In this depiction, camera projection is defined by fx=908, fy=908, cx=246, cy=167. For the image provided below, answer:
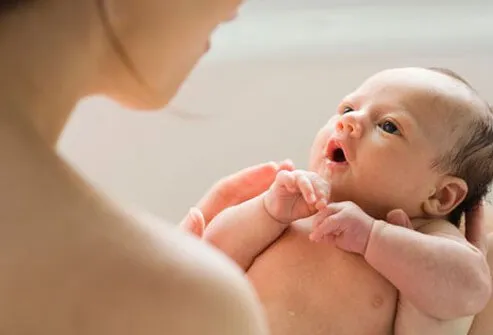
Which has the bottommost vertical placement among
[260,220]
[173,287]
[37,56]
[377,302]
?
[377,302]

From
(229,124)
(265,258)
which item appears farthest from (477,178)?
(229,124)

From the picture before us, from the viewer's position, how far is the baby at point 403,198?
3.16 feet

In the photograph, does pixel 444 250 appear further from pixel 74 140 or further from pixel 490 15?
pixel 490 15

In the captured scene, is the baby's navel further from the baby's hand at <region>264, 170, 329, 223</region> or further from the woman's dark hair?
the woman's dark hair

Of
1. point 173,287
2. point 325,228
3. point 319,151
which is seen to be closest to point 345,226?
point 325,228

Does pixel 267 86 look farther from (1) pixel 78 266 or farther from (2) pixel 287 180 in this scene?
(1) pixel 78 266

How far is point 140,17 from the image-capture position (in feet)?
1.71

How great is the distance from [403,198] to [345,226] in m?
0.09

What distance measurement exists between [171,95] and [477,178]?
550mm

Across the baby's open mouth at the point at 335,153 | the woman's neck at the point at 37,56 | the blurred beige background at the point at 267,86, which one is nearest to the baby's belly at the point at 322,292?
the baby's open mouth at the point at 335,153

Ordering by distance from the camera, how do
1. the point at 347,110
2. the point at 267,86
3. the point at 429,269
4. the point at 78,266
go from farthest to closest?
the point at 267,86
the point at 347,110
the point at 429,269
the point at 78,266

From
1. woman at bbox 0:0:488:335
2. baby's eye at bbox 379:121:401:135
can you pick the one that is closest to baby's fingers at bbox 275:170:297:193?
baby's eye at bbox 379:121:401:135

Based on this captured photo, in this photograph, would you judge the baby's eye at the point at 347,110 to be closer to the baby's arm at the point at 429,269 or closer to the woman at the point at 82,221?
the baby's arm at the point at 429,269

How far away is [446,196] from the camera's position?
1.03m
